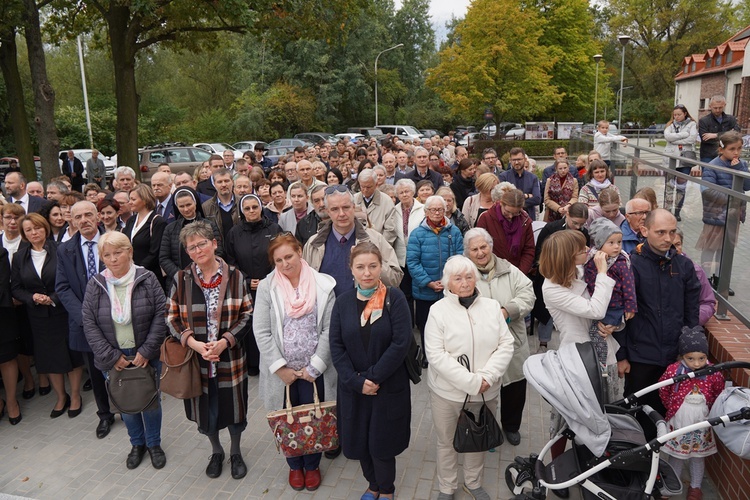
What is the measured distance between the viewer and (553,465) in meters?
3.67

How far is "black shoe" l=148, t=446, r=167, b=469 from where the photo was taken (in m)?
4.74

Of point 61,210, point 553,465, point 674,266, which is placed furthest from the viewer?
point 61,210

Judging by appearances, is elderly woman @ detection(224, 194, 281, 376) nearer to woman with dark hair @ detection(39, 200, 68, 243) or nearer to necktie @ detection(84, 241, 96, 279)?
necktie @ detection(84, 241, 96, 279)

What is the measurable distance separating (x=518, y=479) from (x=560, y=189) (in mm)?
5396

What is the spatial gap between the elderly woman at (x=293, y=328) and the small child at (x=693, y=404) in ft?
8.01

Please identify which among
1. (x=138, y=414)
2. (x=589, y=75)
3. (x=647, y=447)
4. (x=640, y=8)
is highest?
(x=640, y=8)

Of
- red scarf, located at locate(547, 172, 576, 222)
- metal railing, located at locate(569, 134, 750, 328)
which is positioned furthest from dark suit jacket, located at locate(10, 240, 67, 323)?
red scarf, located at locate(547, 172, 576, 222)

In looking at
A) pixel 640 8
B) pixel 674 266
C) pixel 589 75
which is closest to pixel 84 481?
pixel 674 266

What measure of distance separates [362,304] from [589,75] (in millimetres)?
39131

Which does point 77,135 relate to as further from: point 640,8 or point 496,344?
point 640,8

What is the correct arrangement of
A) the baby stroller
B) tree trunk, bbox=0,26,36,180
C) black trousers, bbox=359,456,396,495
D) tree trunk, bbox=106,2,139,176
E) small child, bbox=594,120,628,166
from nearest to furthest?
the baby stroller < black trousers, bbox=359,456,396,495 < small child, bbox=594,120,628,166 < tree trunk, bbox=0,26,36,180 < tree trunk, bbox=106,2,139,176

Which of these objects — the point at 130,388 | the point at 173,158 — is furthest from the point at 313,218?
the point at 173,158

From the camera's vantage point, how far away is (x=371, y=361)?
3.80 meters

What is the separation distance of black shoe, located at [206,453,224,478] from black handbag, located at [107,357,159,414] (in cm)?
71
